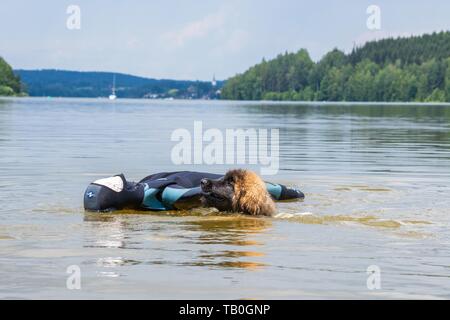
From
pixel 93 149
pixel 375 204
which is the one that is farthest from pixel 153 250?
pixel 93 149

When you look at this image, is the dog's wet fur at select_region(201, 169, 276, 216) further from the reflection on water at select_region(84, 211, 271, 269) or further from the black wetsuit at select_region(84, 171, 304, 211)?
the black wetsuit at select_region(84, 171, 304, 211)

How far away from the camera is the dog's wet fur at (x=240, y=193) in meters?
14.2

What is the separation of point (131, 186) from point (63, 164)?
968 cm

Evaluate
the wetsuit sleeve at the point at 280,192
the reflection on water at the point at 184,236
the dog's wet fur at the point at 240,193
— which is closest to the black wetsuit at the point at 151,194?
the reflection on water at the point at 184,236

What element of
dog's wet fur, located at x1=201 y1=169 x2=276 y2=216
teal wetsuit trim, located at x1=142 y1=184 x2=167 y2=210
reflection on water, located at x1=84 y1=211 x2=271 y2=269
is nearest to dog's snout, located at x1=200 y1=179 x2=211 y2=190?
dog's wet fur, located at x1=201 y1=169 x2=276 y2=216

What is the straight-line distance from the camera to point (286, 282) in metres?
9.45

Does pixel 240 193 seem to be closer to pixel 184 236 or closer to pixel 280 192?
pixel 184 236

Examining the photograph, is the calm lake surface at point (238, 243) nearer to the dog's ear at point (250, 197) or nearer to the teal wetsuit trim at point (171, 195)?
the dog's ear at point (250, 197)

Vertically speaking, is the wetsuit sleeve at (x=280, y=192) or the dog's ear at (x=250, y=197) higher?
the dog's ear at (x=250, y=197)

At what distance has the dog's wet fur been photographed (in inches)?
559

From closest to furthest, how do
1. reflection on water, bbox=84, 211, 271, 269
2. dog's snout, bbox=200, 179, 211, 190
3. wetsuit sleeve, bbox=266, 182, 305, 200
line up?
reflection on water, bbox=84, 211, 271, 269
dog's snout, bbox=200, 179, 211, 190
wetsuit sleeve, bbox=266, 182, 305, 200

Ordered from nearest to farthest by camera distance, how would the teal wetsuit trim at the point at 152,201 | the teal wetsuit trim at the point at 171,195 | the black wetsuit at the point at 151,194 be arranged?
1. the black wetsuit at the point at 151,194
2. the teal wetsuit trim at the point at 171,195
3. the teal wetsuit trim at the point at 152,201

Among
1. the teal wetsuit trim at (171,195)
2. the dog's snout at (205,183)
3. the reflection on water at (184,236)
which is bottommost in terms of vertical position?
the reflection on water at (184,236)
